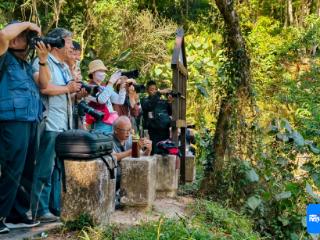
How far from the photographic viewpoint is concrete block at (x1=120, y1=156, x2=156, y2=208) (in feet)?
18.1

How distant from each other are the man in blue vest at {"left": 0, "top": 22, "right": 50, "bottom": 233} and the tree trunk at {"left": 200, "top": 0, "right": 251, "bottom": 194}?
3.08 m

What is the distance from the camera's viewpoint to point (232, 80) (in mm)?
7488

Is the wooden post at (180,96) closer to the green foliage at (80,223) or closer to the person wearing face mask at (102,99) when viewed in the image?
the person wearing face mask at (102,99)

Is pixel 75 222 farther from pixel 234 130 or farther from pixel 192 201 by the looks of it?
pixel 234 130

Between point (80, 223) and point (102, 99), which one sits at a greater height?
point (102, 99)

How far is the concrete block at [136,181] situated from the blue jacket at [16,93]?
3.60 ft

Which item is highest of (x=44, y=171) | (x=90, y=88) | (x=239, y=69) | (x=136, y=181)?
(x=239, y=69)

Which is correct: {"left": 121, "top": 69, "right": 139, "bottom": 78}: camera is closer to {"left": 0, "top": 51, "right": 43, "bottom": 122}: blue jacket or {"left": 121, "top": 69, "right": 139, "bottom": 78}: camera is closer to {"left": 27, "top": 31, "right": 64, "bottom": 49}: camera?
{"left": 27, "top": 31, "right": 64, "bottom": 49}: camera

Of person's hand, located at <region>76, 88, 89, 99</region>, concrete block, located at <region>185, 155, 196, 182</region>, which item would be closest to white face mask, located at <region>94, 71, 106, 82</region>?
person's hand, located at <region>76, 88, 89, 99</region>

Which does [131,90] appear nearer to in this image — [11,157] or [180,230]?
[11,157]

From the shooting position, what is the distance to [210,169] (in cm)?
755

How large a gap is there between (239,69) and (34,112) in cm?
339

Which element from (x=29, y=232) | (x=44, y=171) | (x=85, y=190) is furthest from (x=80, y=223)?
(x=44, y=171)

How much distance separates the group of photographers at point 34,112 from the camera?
4.64 m
